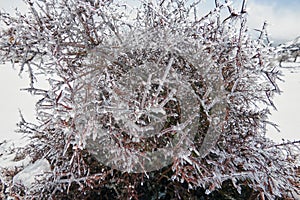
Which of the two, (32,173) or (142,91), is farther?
(32,173)

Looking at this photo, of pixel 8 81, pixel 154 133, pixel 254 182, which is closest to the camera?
pixel 154 133

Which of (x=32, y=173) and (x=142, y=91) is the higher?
(x=142, y=91)

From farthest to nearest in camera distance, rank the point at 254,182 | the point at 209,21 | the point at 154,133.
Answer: the point at 209,21
the point at 254,182
the point at 154,133

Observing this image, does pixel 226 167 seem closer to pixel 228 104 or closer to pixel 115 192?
pixel 228 104

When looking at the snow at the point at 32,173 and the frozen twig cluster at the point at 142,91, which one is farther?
the snow at the point at 32,173

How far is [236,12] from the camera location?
128 cm

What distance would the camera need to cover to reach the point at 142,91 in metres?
1.28

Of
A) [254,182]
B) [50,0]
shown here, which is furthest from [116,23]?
[254,182]

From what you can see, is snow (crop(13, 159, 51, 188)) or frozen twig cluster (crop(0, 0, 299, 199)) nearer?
frozen twig cluster (crop(0, 0, 299, 199))

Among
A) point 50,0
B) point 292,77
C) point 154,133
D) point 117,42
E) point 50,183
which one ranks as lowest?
point 292,77

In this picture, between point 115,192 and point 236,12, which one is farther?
point 115,192

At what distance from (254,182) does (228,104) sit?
323 mm

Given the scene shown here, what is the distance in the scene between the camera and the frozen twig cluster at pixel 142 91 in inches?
47.1

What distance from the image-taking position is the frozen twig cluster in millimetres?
1197
